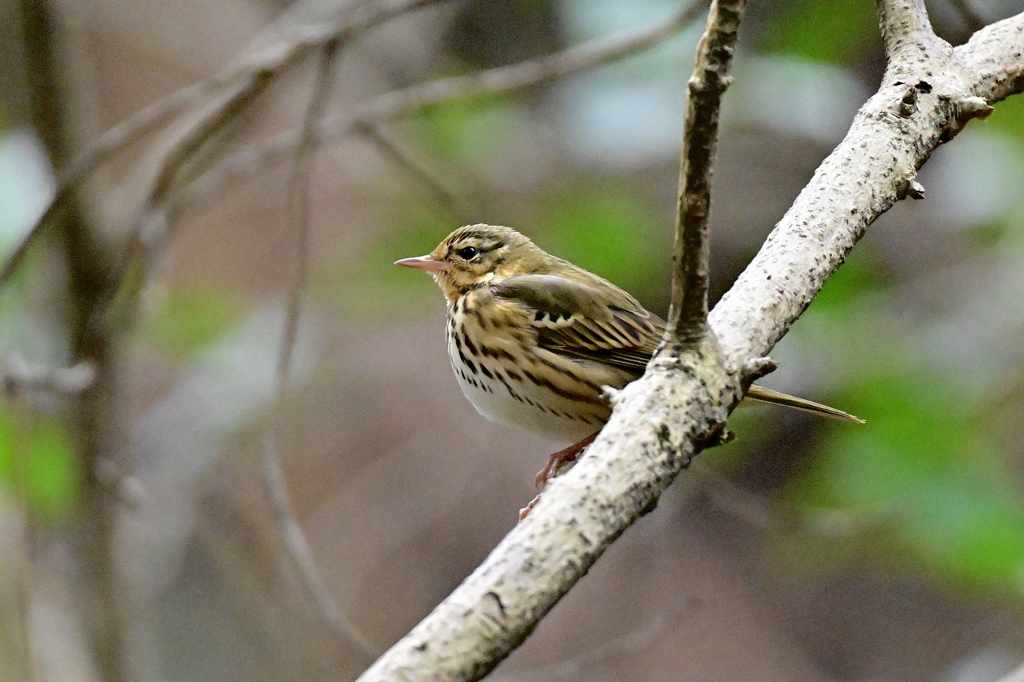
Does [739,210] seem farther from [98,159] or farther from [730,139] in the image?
[98,159]

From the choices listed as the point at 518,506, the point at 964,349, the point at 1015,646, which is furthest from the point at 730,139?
the point at 1015,646

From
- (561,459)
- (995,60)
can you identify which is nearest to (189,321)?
(561,459)

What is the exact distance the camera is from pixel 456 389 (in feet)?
24.9

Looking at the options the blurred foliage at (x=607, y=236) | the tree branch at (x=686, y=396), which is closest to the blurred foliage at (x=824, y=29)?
the blurred foliage at (x=607, y=236)

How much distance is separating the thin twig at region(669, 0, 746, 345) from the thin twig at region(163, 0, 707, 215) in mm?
2078

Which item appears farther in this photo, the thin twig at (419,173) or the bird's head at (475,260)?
the bird's head at (475,260)

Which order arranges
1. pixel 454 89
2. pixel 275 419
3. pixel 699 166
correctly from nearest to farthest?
pixel 699 166 → pixel 275 419 → pixel 454 89

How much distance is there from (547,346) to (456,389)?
3.81 m

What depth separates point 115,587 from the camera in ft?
14.1

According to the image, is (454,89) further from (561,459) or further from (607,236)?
(561,459)

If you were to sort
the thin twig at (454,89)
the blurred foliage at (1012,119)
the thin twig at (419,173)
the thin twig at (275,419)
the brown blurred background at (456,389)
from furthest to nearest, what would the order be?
1. the blurred foliage at (1012,119)
2. the brown blurred background at (456,389)
3. the thin twig at (419,173)
4. the thin twig at (454,89)
5. the thin twig at (275,419)

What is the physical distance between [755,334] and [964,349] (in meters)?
2.93

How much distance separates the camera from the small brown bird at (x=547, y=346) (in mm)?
3689

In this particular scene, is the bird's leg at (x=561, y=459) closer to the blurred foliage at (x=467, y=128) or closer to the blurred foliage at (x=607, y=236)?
the blurred foliage at (x=607, y=236)
